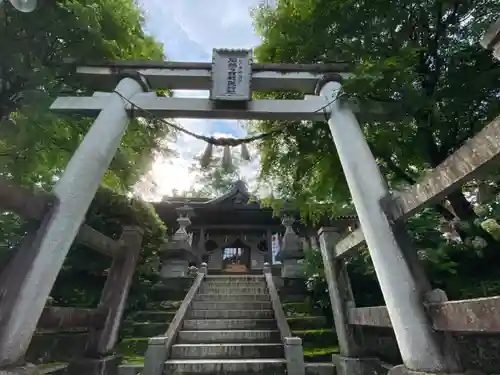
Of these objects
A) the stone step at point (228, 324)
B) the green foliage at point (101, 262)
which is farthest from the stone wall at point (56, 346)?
the stone step at point (228, 324)

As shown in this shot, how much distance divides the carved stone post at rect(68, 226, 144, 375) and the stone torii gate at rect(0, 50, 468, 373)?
1.58 m

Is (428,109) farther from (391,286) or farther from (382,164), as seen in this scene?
(391,286)

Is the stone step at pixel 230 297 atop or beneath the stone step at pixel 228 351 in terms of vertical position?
atop

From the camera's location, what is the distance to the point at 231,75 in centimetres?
496

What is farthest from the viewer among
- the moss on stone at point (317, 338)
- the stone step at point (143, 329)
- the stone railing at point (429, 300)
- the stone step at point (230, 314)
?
the stone step at point (230, 314)

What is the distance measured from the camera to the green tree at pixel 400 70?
4.71 metres

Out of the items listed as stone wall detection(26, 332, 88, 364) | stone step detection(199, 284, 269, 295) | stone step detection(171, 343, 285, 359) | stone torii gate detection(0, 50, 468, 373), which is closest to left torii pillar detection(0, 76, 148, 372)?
stone torii gate detection(0, 50, 468, 373)

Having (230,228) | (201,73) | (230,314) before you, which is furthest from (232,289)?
(230,228)

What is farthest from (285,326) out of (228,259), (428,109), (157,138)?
(228,259)

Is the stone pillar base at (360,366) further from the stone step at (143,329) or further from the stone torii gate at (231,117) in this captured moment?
the stone step at (143,329)

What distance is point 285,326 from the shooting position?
529 centimetres

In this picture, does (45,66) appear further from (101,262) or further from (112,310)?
(101,262)

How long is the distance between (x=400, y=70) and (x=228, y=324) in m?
4.92

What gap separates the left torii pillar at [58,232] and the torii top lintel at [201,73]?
0.55 m
